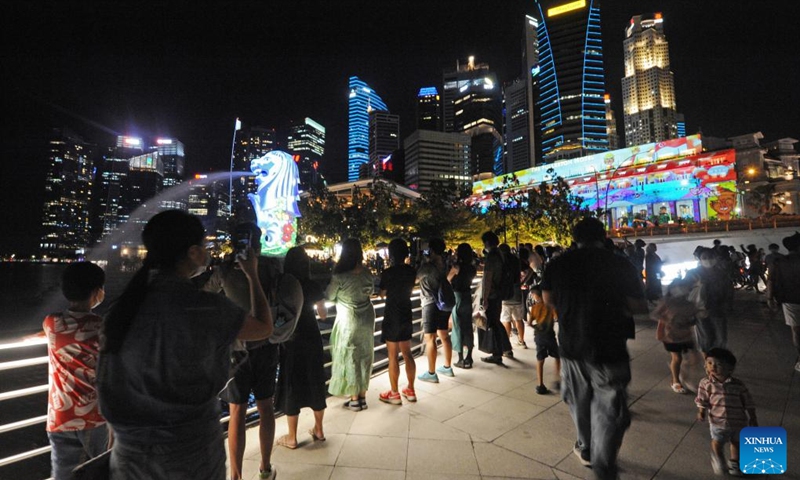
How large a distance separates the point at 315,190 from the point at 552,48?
105 m

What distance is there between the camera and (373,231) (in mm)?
28094

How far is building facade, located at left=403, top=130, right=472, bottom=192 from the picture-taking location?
12250cm

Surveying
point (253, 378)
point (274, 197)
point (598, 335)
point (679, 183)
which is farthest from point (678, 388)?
point (679, 183)

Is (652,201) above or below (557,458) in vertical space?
above

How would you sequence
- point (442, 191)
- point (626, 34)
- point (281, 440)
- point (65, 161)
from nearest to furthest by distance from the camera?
point (281, 440)
point (442, 191)
point (65, 161)
point (626, 34)

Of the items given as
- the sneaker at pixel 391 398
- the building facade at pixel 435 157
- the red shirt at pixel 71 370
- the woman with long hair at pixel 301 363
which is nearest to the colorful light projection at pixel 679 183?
the sneaker at pixel 391 398

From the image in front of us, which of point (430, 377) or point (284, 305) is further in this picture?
point (430, 377)

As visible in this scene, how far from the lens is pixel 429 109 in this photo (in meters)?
165

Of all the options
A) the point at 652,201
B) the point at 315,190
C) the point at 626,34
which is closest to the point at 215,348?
the point at 315,190

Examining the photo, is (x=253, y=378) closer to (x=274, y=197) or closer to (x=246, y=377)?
(x=246, y=377)

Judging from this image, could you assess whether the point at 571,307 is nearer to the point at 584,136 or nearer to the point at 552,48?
the point at 584,136

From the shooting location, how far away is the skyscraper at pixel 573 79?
335 feet

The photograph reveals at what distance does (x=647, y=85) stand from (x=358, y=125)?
123 metres

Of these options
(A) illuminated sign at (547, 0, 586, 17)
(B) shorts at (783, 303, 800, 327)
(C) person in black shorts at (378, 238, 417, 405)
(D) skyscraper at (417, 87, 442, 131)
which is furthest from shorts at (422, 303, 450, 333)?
(D) skyscraper at (417, 87, 442, 131)
